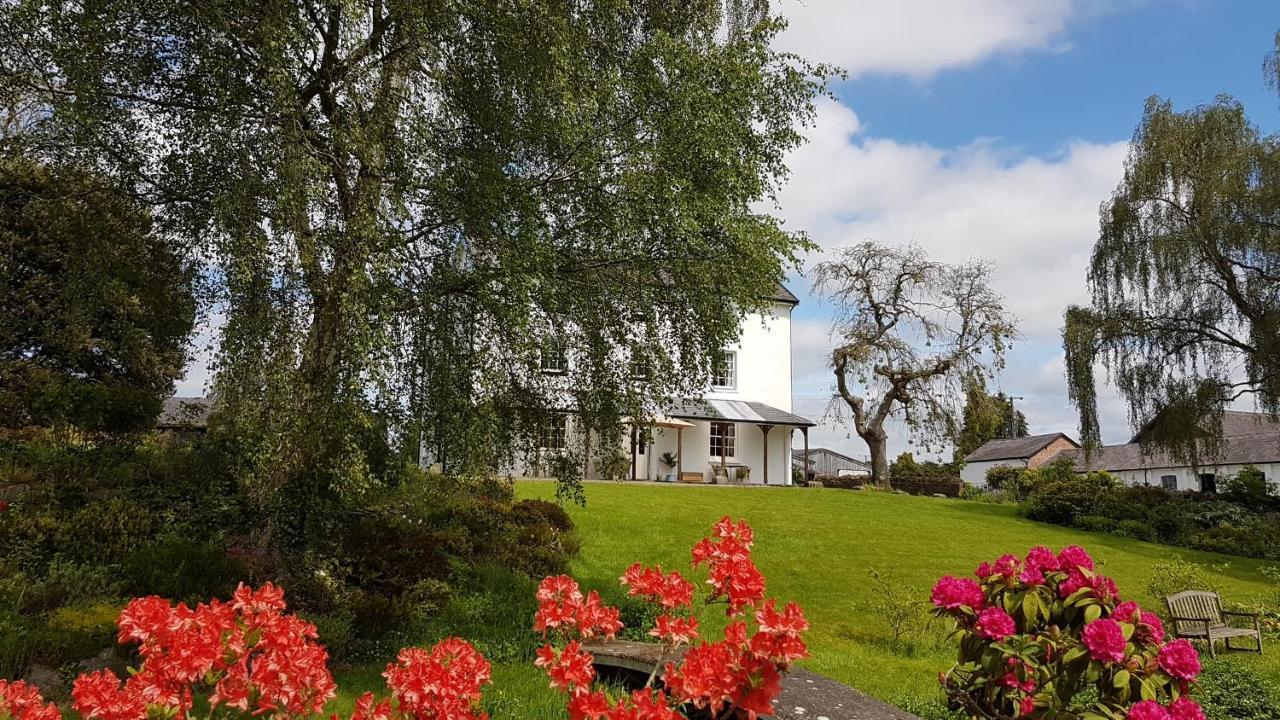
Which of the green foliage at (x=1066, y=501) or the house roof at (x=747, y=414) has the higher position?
the house roof at (x=747, y=414)

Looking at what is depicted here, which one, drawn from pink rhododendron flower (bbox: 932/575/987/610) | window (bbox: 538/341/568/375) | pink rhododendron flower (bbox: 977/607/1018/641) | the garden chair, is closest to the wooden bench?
pink rhododendron flower (bbox: 932/575/987/610)

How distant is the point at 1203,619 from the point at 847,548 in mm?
5850

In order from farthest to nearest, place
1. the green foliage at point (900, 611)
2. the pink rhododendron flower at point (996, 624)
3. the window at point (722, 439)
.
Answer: the window at point (722, 439) < the green foliage at point (900, 611) < the pink rhododendron flower at point (996, 624)

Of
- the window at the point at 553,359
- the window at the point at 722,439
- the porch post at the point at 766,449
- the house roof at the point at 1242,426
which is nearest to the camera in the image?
the window at the point at 553,359

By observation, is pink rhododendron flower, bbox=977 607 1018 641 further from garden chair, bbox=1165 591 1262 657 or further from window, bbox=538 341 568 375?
garden chair, bbox=1165 591 1262 657

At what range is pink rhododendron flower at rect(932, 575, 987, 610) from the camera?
3.88 meters

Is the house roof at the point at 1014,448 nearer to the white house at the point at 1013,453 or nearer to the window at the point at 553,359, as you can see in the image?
the white house at the point at 1013,453

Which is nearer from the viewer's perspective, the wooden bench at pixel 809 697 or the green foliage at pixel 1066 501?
the wooden bench at pixel 809 697

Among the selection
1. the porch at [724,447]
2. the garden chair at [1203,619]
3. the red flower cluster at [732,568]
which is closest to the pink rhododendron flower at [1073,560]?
the red flower cluster at [732,568]

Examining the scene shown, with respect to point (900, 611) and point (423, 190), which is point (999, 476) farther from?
point (423, 190)

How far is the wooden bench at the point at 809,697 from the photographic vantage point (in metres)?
4.57

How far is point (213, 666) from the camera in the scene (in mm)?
2992

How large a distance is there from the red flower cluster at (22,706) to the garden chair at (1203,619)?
10.8m

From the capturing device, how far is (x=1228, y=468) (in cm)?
3747
